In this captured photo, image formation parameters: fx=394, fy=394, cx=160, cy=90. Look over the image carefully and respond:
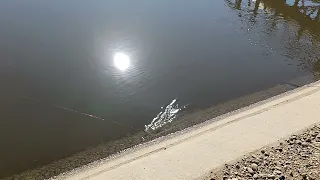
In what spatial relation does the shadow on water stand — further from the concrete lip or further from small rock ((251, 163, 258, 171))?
small rock ((251, 163, 258, 171))

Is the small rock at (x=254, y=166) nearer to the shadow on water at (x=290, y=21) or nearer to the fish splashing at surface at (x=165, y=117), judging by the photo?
the fish splashing at surface at (x=165, y=117)

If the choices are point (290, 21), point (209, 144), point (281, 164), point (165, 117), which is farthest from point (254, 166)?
point (290, 21)

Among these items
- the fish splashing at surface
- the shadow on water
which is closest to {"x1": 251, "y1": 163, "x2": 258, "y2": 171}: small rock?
the fish splashing at surface

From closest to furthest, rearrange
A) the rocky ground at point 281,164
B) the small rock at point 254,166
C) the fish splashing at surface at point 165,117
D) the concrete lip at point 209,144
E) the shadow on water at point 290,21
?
the rocky ground at point 281,164 < the small rock at point 254,166 < the concrete lip at point 209,144 < the fish splashing at surface at point 165,117 < the shadow on water at point 290,21

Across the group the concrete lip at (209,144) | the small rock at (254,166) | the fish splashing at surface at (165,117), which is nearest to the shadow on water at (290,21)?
the concrete lip at (209,144)

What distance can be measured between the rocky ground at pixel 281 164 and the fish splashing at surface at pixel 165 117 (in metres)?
2.90

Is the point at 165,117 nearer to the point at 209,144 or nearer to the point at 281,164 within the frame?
the point at 209,144

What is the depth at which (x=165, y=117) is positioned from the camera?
11.9 meters

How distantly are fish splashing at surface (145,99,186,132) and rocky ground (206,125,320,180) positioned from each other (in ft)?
9.52

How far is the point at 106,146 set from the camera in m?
10.8

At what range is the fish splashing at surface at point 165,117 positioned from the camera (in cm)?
1157

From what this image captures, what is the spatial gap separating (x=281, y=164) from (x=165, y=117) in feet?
13.1

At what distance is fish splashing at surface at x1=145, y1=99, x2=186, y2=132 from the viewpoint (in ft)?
38.0

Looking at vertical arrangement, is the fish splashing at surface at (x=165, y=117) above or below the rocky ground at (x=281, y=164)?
above
